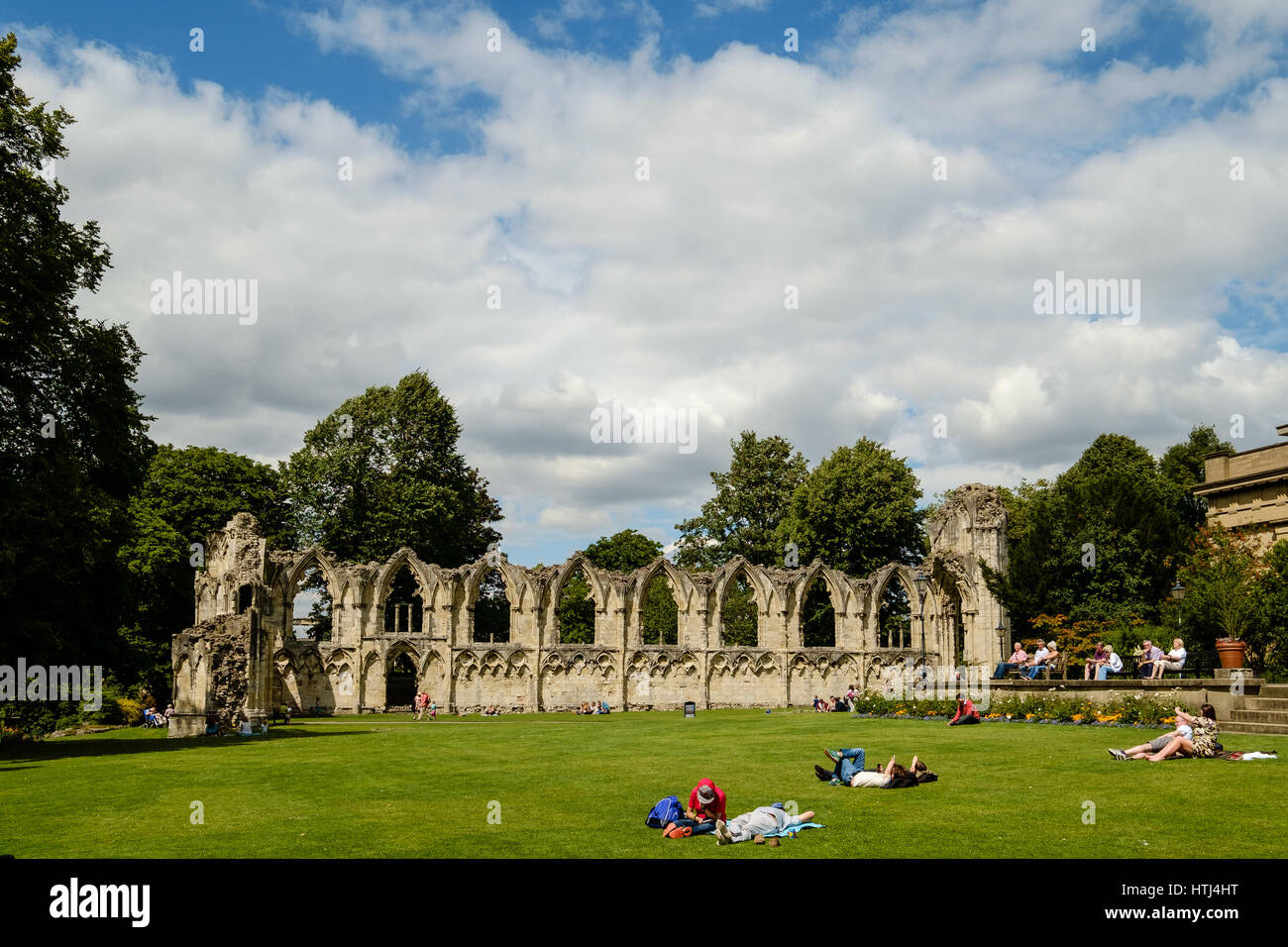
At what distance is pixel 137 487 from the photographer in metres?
29.6

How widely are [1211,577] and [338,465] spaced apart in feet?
140

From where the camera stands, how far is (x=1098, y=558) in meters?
39.4

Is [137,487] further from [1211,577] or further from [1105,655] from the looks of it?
[1211,577]

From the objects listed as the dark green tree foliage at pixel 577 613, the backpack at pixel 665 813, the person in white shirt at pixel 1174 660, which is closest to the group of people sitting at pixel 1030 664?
the person in white shirt at pixel 1174 660

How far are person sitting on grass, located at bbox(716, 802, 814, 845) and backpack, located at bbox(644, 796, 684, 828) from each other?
56 cm

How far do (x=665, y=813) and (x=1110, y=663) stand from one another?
18.9 meters

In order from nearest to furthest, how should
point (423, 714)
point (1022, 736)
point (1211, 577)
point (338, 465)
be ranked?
point (1022, 736)
point (1211, 577)
point (423, 714)
point (338, 465)

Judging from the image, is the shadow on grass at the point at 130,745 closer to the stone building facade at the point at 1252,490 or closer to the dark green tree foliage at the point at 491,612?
the dark green tree foliage at the point at 491,612

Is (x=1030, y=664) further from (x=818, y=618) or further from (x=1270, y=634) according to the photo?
(x=818, y=618)

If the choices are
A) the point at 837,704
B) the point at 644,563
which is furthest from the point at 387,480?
the point at 837,704

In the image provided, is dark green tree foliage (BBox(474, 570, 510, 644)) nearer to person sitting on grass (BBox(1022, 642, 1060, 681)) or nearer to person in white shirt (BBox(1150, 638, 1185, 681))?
person sitting on grass (BBox(1022, 642, 1060, 681))
